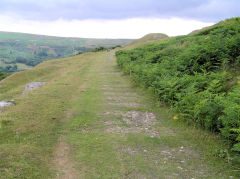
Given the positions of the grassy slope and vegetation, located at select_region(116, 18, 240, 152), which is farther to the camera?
vegetation, located at select_region(116, 18, 240, 152)

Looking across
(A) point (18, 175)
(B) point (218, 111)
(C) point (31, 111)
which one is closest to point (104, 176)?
(A) point (18, 175)

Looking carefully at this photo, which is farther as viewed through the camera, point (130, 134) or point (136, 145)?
point (130, 134)

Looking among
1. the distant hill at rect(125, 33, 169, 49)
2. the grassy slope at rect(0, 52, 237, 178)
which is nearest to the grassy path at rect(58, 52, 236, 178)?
the grassy slope at rect(0, 52, 237, 178)

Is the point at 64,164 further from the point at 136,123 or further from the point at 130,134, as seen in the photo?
the point at 136,123

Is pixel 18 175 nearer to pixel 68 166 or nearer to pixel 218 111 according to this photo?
pixel 68 166

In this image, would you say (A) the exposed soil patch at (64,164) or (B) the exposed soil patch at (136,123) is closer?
(A) the exposed soil patch at (64,164)

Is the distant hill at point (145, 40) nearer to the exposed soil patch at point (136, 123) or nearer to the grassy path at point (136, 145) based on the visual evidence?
the exposed soil patch at point (136, 123)

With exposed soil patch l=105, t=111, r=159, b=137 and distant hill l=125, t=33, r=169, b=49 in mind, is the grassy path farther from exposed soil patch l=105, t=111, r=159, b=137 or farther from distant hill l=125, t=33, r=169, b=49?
distant hill l=125, t=33, r=169, b=49

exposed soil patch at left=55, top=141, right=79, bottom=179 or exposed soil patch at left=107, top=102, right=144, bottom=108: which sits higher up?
exposed soil patch at left=107, top=102, right=144, bottom=108

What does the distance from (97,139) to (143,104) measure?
15.3 feet

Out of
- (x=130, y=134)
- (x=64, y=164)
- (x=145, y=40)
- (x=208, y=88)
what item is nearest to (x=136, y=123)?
(x=130, y=134)

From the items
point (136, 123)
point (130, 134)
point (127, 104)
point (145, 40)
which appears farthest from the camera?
point (145, 40)

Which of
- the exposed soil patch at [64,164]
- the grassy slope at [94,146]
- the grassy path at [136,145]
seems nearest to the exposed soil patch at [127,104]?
the grassy path at [136,145]

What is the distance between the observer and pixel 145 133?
7473mm
